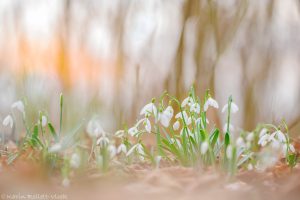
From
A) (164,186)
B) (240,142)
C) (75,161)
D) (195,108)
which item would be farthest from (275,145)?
(75,161)

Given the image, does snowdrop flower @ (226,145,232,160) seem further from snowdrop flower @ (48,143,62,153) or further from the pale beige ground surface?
snowdrop flower @ (48,143,62,153)

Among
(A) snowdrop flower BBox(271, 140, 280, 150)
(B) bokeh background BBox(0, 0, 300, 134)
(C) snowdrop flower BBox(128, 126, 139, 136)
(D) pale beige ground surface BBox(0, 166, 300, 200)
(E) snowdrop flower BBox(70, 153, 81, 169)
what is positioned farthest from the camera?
(B) bokeh background BBox(0, 0, 300, 134)

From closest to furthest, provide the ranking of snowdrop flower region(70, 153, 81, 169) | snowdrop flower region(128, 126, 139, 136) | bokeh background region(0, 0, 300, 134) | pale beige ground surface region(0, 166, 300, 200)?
1. pale beige ground surface region(0, 166, 300, 200)
2. snowdrop flower region(70, 153, 81, 169)
3. snowdrop flower region(128, 126, 139, 136)
4. bokeh background region(0, 0, 300, 134)

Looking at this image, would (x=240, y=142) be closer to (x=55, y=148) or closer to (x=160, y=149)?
(x=160, y=149)

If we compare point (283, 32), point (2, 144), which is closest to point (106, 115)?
point (2, 144)

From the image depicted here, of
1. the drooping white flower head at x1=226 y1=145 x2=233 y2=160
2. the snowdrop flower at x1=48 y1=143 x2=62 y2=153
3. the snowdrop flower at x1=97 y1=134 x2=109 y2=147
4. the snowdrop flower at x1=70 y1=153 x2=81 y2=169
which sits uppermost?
the snowdrop flower at x1=97 y1=134 x2=109 y2=147

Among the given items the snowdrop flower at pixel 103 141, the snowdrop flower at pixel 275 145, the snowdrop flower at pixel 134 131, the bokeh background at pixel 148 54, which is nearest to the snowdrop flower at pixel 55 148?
the snowdrop flower at pixel 103 141

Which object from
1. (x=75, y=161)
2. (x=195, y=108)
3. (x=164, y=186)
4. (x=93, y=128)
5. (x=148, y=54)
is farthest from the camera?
(x=148, y=54)

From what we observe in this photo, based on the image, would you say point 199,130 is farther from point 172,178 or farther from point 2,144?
point 2,144

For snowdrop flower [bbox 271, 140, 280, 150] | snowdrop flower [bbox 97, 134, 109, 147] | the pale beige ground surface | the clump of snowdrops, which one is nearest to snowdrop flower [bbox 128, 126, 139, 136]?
the clump of snowdrops

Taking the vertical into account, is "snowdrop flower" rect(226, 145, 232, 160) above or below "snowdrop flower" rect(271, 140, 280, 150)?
below
